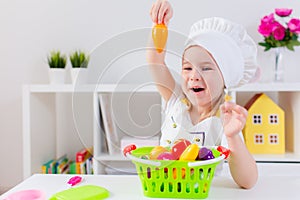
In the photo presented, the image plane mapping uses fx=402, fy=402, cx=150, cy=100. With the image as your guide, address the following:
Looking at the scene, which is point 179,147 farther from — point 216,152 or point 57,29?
point 57,29

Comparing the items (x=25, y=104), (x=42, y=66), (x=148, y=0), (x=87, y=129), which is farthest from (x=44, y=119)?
(x=87, y=129)

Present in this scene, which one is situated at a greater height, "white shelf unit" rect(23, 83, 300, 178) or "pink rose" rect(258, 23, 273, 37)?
"pink rose" rect(258, 23, 273, 37)

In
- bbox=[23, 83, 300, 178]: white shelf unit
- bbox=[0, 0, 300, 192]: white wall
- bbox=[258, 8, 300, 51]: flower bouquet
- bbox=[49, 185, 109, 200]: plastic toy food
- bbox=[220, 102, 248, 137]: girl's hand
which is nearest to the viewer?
bbox=[49, 185, 109, 200]: plastic toy food

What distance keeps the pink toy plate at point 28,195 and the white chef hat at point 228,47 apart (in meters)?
0.38

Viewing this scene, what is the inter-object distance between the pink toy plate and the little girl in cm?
23

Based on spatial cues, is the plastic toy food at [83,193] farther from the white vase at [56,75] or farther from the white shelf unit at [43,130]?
the white vase at [56,75]

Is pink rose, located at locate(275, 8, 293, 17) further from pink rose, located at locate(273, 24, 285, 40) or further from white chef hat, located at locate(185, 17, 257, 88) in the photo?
white chef hat, located at locate(185, 17, 257, 88)

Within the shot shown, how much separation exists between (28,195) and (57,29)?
4.53 feet

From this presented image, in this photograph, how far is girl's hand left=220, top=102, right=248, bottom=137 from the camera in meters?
0.78

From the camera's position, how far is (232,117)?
793 millimetres

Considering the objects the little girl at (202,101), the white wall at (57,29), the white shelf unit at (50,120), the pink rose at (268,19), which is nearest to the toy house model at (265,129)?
the white shelf unit at (50,120)

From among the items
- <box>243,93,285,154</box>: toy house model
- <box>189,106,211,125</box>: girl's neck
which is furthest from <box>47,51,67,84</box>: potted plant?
<box>189,106,211,125</box>: girl's neck

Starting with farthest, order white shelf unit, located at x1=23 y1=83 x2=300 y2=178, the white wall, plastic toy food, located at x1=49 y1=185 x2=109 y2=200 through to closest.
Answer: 1. the white wall
2. white shelf unit, located at x1=23 y1=83 x2=300 y2=178
3. plastic toy food, located at x1=49 y1=185 x2=109 y2=200

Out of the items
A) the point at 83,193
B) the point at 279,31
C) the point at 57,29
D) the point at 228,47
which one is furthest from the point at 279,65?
the point at 83,193
